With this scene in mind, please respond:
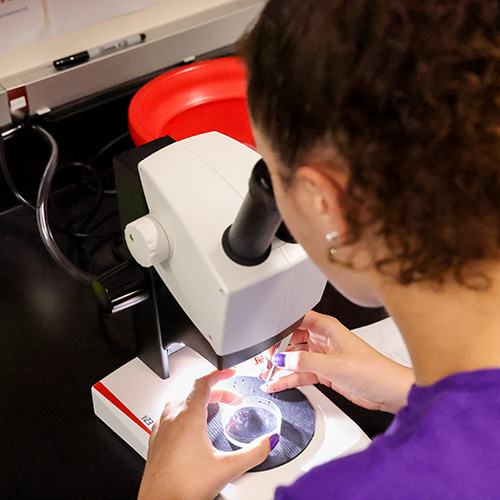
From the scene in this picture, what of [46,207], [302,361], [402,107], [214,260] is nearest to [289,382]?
[302,361]

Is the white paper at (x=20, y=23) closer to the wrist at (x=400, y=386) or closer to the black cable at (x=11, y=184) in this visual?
the black cable at (x=11, y=184)

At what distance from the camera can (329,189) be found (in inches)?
20.0

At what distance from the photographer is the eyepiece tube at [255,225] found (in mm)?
628

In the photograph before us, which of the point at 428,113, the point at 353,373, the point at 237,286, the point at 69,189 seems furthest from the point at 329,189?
the point at 69,189

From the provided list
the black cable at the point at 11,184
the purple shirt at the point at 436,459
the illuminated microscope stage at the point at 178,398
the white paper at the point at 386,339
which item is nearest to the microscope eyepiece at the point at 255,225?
the purple shirt at the point at 436,459

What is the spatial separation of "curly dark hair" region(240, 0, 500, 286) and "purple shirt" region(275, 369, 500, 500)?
0.09m

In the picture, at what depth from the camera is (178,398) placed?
3.11 ft

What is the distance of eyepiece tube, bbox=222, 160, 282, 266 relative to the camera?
2.06ft

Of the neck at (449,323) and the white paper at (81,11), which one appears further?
the white paper at (81,11)

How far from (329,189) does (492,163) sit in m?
0.12

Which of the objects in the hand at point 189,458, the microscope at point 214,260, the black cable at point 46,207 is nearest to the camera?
the microscope at point 214,260

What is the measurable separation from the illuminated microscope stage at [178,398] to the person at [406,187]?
1.12 ft

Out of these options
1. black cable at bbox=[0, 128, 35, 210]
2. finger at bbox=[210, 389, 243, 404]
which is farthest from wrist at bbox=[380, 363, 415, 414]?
black cable at bbox=[0, 128, 35, 210]

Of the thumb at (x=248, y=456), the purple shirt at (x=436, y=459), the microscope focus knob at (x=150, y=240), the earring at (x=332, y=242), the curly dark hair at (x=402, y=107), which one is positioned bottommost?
the thumb at (x=248, y=456)
